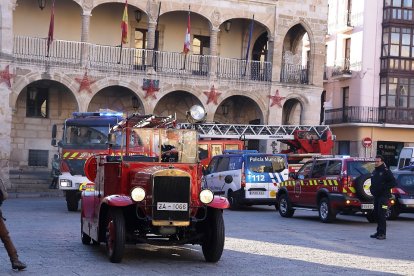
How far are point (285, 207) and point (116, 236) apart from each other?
38.8ft

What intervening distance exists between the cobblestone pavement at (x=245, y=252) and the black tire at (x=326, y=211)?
9.4 inches

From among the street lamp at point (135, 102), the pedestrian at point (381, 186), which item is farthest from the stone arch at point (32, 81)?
the pedestrian at point (381, 186)

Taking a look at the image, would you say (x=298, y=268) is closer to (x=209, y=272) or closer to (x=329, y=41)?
(x=209, y=272)

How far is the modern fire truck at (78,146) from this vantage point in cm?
2216

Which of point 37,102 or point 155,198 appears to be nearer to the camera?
point 155,198

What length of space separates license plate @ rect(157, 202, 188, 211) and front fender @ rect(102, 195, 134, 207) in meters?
0.43

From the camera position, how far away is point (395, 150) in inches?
1861

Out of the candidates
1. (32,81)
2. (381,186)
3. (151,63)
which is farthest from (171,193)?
(151,63)

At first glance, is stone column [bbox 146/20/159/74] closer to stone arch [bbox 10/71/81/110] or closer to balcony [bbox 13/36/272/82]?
balcony [bbox 13/36/272/82]

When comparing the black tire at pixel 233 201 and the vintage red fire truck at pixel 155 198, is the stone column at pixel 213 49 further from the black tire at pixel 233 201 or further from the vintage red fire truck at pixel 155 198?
the vintage red fire truck at pixel 155 198

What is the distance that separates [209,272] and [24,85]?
22.9 m

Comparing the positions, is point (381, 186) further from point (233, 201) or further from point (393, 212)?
point (233, 201)

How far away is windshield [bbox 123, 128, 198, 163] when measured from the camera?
41.1 ft

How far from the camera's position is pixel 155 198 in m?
11.4
